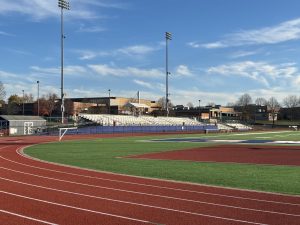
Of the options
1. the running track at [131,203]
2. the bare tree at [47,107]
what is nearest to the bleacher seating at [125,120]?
the bare tree at [47,107]

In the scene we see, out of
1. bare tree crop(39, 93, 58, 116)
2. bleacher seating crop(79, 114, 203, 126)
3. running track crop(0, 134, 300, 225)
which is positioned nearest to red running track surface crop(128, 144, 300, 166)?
running track crop(0, 134, 300, 225)

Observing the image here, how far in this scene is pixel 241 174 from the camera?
49.6 ft

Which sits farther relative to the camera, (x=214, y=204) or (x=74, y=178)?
(x=74, y=178)

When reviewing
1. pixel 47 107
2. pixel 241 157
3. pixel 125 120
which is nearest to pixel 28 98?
pixel 47 107

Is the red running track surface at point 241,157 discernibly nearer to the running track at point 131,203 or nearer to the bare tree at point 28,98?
the running track at point 131,203

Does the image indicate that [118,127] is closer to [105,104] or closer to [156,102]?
[105,104]

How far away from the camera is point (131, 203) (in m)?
9.83

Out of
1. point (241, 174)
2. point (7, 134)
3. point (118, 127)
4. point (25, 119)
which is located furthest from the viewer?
point (118, 127)

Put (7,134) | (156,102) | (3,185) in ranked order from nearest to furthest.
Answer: (3,185)
(7,134)
(156,102)

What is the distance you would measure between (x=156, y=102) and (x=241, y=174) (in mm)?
152384

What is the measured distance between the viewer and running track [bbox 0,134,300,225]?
832 centimetres

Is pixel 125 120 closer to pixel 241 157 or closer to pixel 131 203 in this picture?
pixel 241 157

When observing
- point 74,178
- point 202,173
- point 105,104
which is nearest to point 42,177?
point 74,178

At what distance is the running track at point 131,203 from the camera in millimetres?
8320
